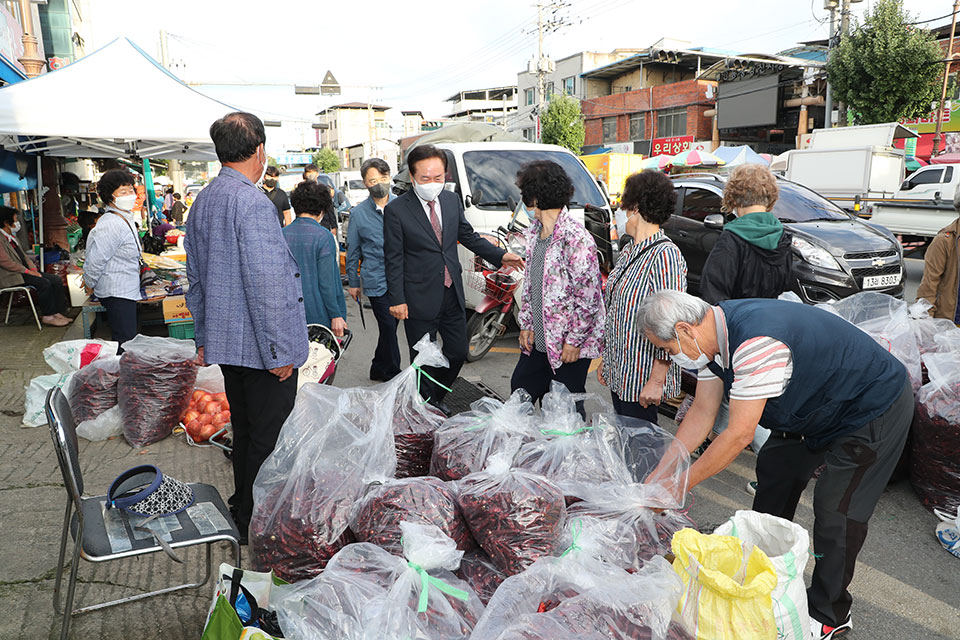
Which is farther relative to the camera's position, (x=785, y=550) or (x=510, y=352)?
(x=510, y=352)

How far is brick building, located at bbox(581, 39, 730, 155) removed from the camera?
109 ft

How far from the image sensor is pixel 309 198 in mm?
4820

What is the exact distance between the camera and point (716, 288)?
3.78 metres

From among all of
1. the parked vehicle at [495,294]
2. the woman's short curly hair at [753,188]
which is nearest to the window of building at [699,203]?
the parked vehicle at [495,294]

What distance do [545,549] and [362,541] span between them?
0.57m

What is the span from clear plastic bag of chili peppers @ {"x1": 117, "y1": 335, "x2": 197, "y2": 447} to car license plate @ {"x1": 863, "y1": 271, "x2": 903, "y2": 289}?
710cm

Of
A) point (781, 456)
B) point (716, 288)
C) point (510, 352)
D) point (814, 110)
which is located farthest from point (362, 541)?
point (814, 110)

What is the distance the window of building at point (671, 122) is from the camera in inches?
1331

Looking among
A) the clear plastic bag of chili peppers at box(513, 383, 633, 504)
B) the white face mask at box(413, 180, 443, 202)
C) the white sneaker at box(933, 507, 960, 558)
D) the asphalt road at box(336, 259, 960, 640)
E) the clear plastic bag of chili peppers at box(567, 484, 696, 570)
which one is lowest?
the asphalt road at box(336, 259, 960, 640)

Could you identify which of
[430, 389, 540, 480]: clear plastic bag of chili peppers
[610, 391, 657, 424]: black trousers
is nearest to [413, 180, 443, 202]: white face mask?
[610, 391, 657, 424]: black trousers

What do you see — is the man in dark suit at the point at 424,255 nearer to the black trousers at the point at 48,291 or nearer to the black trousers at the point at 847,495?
the black trousers at the point at 847,495

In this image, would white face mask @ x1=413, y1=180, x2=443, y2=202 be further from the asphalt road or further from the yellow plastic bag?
the yellow plastic bag

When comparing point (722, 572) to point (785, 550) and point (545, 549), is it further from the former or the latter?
point (545, 549)

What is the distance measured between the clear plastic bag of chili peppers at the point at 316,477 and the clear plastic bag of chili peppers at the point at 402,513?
7 centimetres
